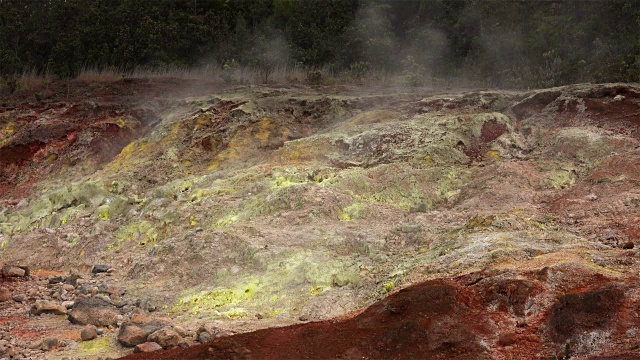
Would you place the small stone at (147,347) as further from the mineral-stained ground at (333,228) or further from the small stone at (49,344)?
the small stone at (49,344)

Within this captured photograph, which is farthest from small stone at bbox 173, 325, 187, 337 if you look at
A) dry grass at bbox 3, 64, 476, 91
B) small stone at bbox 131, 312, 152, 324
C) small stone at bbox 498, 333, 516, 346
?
dry grass at bbox 3, 64, 476, 91

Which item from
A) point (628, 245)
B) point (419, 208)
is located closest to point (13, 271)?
point (419, 208)

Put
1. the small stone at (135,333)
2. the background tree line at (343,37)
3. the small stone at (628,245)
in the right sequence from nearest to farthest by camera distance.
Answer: the small stone at (135,333) → the small stone at (628,245) → the background tree line at (343,37)

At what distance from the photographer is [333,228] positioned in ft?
32.6

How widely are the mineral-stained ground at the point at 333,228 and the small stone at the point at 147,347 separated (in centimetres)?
3

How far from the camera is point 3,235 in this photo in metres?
13.4

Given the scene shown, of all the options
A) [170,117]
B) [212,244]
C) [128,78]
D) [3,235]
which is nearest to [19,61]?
[128,78]

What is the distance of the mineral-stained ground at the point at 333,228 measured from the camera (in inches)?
256

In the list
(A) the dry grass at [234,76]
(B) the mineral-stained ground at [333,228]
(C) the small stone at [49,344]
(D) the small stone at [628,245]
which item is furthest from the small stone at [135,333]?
(A) the dry grass at [234,76]

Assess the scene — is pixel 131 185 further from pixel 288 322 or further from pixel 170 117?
pixel 288 322

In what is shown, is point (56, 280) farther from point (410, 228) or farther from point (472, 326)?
point (472, 326)

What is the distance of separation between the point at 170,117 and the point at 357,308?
1077 cm

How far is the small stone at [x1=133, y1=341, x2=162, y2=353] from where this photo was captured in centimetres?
699

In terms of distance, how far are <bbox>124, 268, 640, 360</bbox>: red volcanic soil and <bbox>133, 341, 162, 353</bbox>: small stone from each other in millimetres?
180
